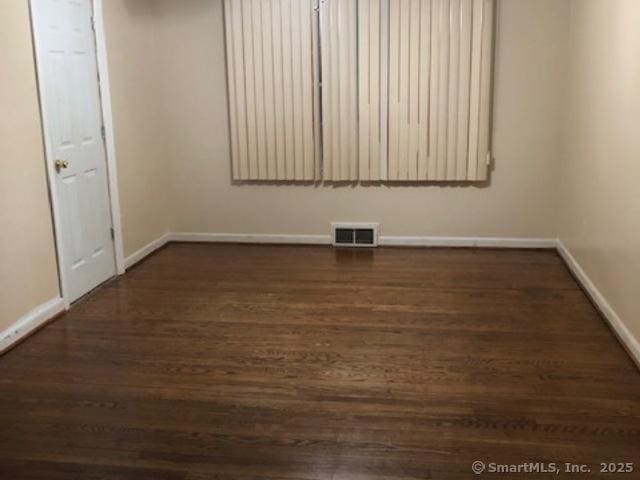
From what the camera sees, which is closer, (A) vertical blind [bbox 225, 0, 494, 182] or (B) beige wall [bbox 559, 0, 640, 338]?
(B) beige wall [bbox 559, 0, 640, 338]

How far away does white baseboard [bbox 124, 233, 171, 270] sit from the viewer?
5.24m

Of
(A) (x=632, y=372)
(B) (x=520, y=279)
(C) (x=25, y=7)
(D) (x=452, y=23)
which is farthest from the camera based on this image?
(D) (x=452, y=23)

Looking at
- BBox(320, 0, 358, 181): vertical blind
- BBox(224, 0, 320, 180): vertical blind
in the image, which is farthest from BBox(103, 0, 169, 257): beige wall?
BBox(320, 0, 358, 181): vertical blind

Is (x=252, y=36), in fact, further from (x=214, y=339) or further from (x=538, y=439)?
(x=538, y=439)

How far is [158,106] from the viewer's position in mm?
5723

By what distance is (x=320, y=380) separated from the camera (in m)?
3.28

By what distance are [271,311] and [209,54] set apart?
99.2 inches

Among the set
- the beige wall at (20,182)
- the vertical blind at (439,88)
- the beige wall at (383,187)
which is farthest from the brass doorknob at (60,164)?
the vertical blind at (439,88)

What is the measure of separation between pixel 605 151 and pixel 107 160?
3.35 metres

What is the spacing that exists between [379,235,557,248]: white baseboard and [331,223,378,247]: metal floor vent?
97 mm

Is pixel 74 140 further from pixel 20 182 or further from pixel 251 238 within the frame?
pixel 251 238

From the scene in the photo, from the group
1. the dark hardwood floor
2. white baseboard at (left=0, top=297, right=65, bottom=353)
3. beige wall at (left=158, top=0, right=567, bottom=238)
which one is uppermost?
beige wall at (left=158, top=0, right=567, bottom=238)

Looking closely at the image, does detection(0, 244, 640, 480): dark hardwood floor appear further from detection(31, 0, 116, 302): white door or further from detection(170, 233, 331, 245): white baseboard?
detection(170, 233, 331, 245): white baseboard

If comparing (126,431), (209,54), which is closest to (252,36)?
(209,54)
